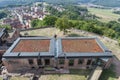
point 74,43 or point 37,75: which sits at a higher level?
point 74,43

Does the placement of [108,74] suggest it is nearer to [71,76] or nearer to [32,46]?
[71,76]

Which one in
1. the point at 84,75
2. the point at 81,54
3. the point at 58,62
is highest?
the point at 81,54

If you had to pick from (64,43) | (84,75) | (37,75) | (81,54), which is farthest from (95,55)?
(37,75)

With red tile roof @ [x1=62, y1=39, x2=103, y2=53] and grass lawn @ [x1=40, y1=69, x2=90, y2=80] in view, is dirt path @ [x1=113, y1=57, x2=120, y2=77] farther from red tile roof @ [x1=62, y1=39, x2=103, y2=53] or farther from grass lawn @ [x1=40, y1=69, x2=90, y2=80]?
grass lawn @ [x1=40, y1=69, x2=90, y2=80]

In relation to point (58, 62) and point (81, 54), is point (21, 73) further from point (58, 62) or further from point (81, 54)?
point (81, 54)

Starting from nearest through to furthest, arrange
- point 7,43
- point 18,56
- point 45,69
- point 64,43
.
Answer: point 18,56, point 45,69, point 64,43, point 7,43

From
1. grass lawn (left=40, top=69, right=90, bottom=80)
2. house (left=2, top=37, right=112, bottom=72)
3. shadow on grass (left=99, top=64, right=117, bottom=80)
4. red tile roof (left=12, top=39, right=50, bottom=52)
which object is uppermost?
red tile roof (left=12, top=39, right=50, bottom=52)

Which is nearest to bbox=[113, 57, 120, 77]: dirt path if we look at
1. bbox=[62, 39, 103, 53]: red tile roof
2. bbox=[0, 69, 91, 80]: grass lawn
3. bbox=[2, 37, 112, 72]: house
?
bbox=[2, 37, 112, 72]: house
